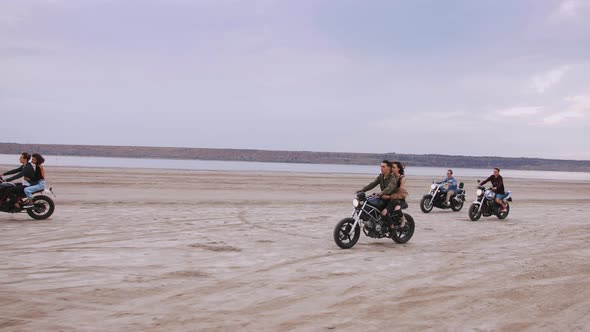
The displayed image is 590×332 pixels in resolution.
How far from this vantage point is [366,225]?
1043 centimetres

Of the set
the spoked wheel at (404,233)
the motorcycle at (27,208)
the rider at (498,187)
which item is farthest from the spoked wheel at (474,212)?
the motorcycle at (27,208)

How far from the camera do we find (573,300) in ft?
21.2

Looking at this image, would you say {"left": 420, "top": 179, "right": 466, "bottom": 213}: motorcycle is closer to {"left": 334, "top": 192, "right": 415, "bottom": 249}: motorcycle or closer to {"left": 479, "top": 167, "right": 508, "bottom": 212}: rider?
{"left": 479, "top": 167, "right": 508, "bottom": 212}: rider

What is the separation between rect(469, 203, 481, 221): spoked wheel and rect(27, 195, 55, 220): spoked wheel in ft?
38.6

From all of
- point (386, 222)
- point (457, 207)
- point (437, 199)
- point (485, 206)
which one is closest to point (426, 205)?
point (437, 199)

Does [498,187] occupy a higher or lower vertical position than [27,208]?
higher

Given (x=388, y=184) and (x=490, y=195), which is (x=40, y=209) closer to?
(x=388, y=184)

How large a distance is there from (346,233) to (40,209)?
7839mm

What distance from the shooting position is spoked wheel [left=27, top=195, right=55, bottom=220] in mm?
12750

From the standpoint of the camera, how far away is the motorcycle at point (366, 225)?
10.1 m

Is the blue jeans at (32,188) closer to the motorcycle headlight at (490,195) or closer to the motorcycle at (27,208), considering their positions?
the motorcycle at (27,208)

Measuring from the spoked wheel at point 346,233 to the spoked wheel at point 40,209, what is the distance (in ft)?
24.7

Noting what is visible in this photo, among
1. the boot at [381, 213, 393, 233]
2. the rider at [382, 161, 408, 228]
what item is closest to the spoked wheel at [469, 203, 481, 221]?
the rider at [382, 161, 408, 228]

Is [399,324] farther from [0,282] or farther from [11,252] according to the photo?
[11,252]
